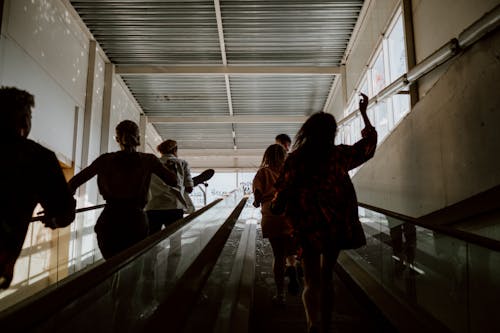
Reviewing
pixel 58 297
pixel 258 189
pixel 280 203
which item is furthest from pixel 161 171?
pixel 58 297

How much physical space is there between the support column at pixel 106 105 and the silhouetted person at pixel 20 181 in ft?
30.8

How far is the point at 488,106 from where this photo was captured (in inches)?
118

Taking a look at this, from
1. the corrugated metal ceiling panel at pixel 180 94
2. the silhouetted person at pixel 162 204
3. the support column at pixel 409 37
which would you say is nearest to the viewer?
the silhouetted person at pixel 162 204

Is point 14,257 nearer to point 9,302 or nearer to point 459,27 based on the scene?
point 9,302

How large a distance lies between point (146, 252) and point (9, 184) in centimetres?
71

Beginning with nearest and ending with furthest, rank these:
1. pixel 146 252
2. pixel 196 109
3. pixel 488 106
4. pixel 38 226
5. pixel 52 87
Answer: pixel 146 252 → pixel 488 106 → pixel 38 226 → pixel 52 87 → pixel 196 109

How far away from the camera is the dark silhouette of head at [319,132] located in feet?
8.09

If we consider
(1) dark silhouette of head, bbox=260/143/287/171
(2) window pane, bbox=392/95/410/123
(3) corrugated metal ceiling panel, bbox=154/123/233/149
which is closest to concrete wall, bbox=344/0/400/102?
(2) window pane, bbox=392/95/410/123


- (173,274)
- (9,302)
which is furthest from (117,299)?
(9,302)

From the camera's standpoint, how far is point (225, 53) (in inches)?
414

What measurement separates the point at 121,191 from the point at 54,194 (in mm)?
862

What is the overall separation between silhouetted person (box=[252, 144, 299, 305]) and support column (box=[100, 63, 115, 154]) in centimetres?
800

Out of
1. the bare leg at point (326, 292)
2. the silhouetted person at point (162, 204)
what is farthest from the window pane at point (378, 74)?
the bare leg at point (326, 292)

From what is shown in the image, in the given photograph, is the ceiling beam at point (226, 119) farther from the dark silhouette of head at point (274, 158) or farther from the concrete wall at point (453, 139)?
the dark silhouette of head at point (274, 158)
